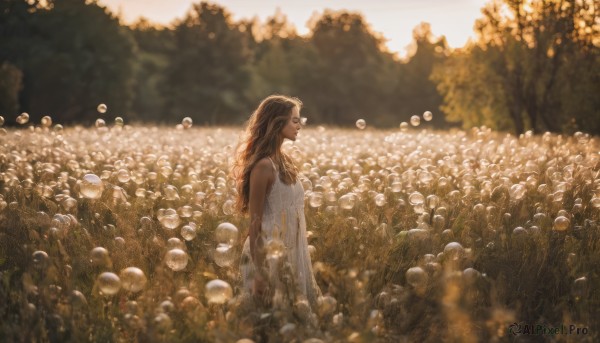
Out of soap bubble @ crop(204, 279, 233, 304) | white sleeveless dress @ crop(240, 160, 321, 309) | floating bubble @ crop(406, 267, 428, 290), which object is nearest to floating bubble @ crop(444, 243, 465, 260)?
floating bubble @ crop(406, 267, 428, 290)

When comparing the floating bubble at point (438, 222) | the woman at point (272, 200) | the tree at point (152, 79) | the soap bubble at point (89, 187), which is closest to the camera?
the woman at point (272, 200)

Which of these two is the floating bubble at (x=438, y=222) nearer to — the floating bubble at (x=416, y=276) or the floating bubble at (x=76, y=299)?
the floating bubble at (x=416, y=276)

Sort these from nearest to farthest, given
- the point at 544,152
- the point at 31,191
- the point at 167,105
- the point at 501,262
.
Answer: the point at 501,262 < the point at 31,191 < the point at 544,152 < the point at 167,105

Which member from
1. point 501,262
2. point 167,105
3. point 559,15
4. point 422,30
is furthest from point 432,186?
point 422,30

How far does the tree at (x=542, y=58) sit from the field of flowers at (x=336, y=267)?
1644cm

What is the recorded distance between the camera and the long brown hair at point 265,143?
15.3 ft

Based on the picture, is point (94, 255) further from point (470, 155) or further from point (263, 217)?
point (470, 155)

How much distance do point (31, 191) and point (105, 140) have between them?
685 cm

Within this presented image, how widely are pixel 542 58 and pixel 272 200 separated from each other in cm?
2266

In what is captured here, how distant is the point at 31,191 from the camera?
846 centimetres

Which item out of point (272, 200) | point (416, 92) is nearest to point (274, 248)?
point (272, 200)

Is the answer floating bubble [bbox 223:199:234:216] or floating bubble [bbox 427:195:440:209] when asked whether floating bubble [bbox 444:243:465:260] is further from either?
floating bubble [bbox 223:199:234:216]

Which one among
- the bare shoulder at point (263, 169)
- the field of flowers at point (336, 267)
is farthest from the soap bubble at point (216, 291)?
the bare shoulder at point (263, 169)

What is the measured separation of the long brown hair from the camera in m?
4.66
